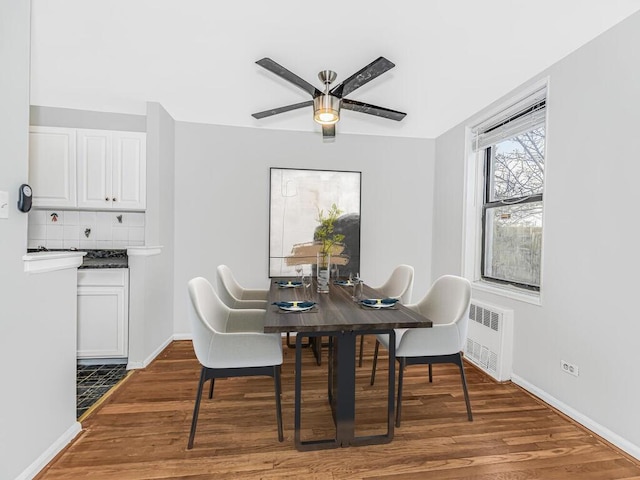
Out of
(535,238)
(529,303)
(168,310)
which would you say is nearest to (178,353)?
(168,310)

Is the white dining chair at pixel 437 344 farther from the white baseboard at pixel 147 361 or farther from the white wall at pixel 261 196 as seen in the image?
the white baseboard at pixel 147 361

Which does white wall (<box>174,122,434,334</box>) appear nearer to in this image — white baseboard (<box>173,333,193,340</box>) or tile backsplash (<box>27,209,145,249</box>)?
white baseboard (<box>173,333,193,340</box>)

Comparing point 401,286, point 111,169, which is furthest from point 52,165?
point 401,286

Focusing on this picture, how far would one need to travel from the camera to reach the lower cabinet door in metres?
2.94

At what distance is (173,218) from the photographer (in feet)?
12.1

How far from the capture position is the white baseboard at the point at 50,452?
5.22 feet

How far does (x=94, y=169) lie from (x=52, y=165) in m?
0.37

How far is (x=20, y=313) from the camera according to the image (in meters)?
1.54

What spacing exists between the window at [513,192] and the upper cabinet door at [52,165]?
406cm

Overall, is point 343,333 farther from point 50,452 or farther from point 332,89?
point 50,452

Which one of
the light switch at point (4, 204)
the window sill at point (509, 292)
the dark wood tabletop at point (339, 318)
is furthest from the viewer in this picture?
the window sill at point (509, 292)

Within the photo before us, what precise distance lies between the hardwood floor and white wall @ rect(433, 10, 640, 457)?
9.7 inches

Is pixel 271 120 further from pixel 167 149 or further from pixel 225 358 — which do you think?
pixel 225 358

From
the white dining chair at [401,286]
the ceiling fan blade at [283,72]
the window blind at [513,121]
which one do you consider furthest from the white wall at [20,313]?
the window blind at [513,121]
